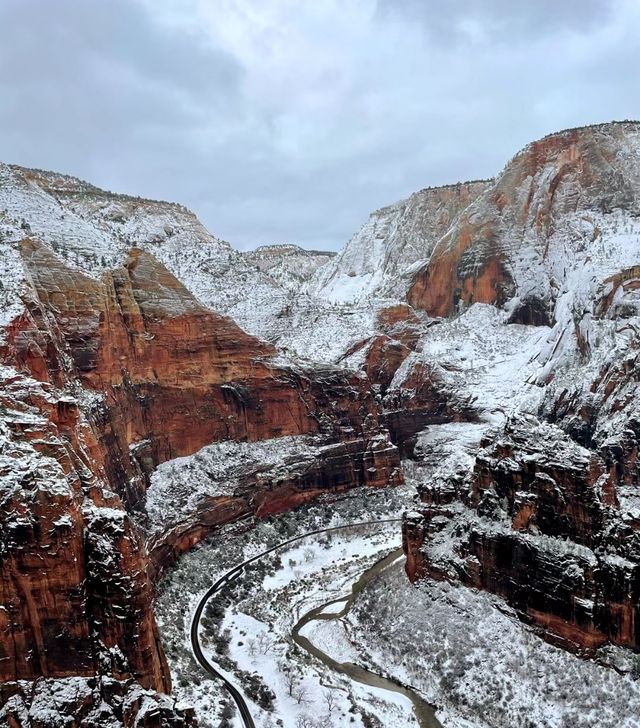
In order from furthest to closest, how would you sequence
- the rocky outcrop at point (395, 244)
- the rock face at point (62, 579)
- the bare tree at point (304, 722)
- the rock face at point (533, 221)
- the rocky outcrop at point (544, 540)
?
the rocky outcrop at point (395, 244) → the rock face at point (533, 221) → the rocky outcrop at point (544, 540) → the bare tree at point (304, 722) → the rock face at point (62, 579)

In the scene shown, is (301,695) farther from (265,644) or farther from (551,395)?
(551,395)

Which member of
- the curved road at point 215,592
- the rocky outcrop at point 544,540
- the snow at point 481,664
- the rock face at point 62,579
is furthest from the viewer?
the rocky outcrop at point 544,540

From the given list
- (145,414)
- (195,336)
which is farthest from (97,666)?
(195,336)

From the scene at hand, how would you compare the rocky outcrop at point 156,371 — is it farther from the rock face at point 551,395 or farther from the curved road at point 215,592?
the rock face at point 551,395

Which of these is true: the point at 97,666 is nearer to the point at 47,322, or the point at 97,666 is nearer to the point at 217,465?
the point at 47,322

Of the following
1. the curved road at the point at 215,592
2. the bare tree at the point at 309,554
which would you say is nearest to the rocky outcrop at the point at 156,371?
the curved road at the point at 215,592

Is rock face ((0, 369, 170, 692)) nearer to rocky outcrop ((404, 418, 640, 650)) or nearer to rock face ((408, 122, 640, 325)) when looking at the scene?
rocky outcrop ((404, 418, 640, 650))
